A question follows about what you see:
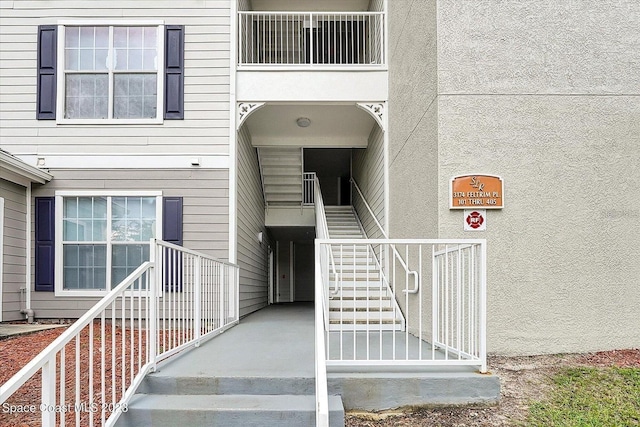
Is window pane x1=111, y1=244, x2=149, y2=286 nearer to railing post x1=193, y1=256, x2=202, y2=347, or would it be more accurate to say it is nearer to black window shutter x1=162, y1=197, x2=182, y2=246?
black window shutter x1=162, y1=197, x2=182, y2=246

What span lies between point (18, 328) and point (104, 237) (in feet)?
5.40

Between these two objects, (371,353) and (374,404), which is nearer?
(374,404)

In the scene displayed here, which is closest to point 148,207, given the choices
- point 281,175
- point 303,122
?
point 303,122

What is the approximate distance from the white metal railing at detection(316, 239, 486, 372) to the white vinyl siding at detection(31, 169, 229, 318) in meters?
2.45

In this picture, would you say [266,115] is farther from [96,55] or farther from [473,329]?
[473,329]

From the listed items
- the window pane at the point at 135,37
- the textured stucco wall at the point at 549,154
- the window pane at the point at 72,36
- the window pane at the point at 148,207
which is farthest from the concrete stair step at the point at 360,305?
the window pane at the point at 72,36

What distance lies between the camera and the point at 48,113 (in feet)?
25.0

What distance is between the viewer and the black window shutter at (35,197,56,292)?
7.44 m

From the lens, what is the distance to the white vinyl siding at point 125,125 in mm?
7637

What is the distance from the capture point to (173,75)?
7672 mm

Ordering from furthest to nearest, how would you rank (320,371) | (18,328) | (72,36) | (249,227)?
(249,227) < (72,36) < (18,328) < (320,371)

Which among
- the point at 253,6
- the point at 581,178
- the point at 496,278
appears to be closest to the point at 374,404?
the point at 496,278

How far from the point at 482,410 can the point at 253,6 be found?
8.35 meters

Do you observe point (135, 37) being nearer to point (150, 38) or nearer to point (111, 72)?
point (150, 38)
